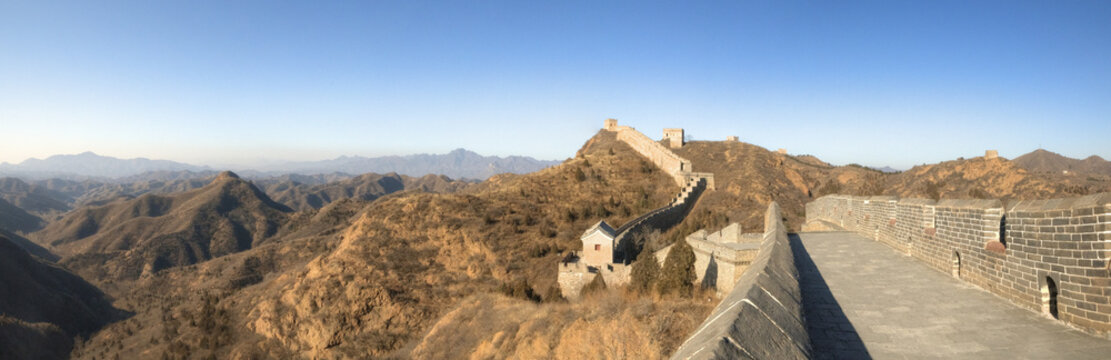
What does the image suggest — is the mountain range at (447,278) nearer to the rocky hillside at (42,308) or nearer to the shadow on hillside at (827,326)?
the rocky hillside at (42,308)

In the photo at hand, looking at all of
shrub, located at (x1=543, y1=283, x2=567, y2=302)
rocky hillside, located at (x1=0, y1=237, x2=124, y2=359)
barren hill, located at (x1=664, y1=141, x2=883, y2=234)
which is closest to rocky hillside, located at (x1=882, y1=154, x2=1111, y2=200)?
barren hill, located at (x1=664, y1=141, x2=883, y2=234)

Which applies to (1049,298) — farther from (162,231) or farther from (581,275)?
(162,231)

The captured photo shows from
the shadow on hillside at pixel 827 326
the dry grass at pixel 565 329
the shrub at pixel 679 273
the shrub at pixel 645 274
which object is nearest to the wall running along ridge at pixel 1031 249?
the shadow on hillside at pixel 827 326

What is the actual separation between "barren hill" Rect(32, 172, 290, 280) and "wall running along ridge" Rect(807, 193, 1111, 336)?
88380 mm

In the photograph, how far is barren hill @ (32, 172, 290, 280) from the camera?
228 feet

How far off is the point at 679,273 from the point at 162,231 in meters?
98.3

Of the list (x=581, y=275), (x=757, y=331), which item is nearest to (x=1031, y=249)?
(x=757, y=331)

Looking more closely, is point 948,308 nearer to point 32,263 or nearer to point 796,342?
point 796,342

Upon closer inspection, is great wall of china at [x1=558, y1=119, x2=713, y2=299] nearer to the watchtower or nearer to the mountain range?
the mountain range

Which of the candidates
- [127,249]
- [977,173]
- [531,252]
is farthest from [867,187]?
[127,249]

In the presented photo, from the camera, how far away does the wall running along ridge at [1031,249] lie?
14.9 ft

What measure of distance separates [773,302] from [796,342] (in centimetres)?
68

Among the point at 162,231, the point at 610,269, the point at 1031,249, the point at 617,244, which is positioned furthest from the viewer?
the point at 162,231

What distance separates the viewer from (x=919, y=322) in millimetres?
5500
